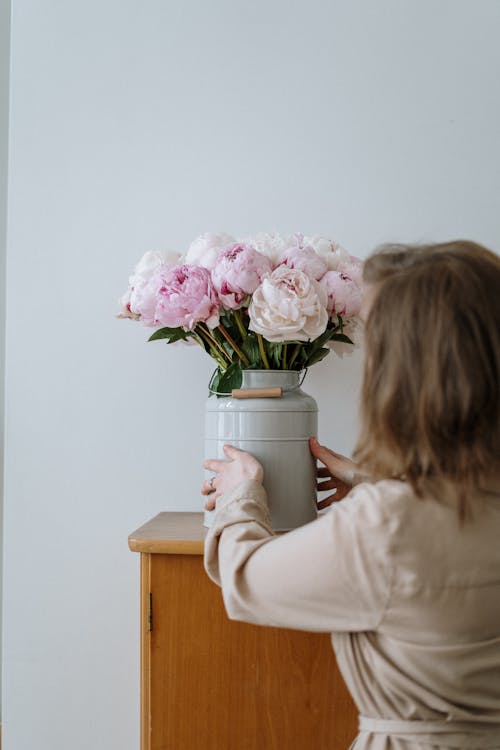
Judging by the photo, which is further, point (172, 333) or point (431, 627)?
point (172, 333)

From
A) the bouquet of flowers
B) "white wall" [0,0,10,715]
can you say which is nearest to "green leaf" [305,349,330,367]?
the bouquet of flowers

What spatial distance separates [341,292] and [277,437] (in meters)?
0.26

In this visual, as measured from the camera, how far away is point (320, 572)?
84cm

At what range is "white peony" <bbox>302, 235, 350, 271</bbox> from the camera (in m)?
1.28

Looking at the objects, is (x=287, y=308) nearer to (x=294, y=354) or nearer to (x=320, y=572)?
(x=294, y=354)

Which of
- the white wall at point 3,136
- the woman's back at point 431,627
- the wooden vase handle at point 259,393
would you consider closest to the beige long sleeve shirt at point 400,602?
the woman's back at point 431,627

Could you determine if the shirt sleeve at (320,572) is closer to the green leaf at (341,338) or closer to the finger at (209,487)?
the finger at (209,487)

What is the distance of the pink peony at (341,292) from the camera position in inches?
48.2

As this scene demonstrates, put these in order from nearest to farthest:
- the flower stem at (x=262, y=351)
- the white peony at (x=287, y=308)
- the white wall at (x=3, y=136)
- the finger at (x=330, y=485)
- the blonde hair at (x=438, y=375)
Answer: the blonde hair at (x=438, y=375) < the white peony at (x=287, y=308) < the flower stem at (x=262, y=351) < the finger at (x=330, y=485) < the white wall at (x=3, y=136)

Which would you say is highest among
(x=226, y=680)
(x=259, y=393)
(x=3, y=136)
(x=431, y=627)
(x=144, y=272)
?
(x=3, y=136)

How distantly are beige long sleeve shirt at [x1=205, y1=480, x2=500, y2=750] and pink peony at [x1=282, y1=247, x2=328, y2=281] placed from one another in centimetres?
46

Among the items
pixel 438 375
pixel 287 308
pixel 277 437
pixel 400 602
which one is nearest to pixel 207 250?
pixel 287 308

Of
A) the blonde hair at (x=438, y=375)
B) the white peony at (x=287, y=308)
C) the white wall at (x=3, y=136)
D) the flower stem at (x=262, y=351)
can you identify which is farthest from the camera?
the white wall at (x=3, y=136)

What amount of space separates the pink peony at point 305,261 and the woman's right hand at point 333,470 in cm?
29
